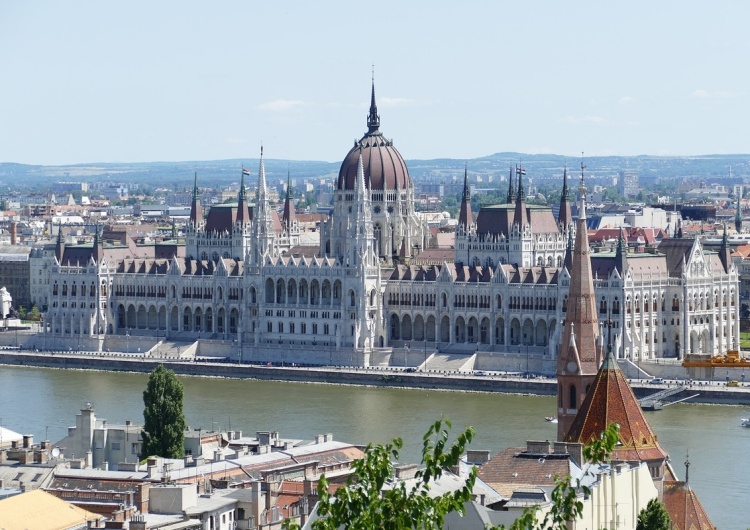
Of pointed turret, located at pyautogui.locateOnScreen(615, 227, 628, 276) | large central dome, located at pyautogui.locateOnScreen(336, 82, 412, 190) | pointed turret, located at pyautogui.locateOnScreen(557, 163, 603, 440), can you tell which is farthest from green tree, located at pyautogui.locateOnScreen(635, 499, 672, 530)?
large central dome, located at pyautogui.locateOnScreen(336, 82, 412, 190)

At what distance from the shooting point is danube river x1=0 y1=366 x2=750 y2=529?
60156 mm

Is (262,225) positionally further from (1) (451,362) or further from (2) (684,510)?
(2) (684,510)

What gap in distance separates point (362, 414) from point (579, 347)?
2807 cm

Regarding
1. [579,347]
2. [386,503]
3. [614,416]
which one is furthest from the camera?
[579,347]

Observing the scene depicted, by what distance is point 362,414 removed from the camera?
72.5m

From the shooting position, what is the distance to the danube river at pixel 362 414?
60.2m

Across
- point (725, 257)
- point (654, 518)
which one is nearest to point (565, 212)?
point (725, 257)

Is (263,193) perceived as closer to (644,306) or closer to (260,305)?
(260,305)

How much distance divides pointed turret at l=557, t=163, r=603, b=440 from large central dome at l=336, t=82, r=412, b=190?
1972 inches

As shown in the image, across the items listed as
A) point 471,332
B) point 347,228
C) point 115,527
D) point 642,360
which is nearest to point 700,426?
point 642,360

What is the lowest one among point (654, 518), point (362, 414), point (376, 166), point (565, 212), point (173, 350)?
point (362, 414)

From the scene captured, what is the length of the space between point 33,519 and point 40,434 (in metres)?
28.8

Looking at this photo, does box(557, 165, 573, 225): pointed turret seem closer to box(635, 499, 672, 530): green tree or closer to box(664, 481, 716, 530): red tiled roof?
box(664, 481, 716, 530): red tiled roof

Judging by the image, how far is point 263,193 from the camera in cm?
9838
